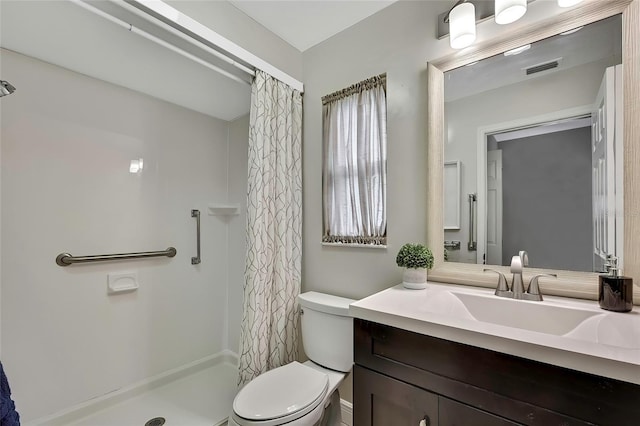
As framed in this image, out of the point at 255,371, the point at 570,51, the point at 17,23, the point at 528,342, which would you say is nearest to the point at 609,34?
the point at 570,51

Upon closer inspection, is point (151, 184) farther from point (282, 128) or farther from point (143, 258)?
point (282, 128)

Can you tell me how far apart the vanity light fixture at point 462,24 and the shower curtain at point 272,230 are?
976 millimetres

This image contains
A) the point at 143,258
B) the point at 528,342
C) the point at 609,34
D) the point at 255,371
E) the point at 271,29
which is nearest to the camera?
the point at 528,342

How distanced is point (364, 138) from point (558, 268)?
108cm

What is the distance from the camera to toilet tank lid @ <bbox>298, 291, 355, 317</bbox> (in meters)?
1.46

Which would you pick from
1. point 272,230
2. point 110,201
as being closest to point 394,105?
point 272,230

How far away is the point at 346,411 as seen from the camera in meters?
1.60

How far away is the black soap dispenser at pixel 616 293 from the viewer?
896 millimetres

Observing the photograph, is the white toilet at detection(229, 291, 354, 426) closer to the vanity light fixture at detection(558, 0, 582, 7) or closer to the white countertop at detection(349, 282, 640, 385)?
the white countertop at detection(349, 282, 640, 385)

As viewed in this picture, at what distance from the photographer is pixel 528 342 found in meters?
0.70

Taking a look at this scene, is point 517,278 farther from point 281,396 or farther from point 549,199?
point 281,396

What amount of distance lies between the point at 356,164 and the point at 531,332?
1.16m

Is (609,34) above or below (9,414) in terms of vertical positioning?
above

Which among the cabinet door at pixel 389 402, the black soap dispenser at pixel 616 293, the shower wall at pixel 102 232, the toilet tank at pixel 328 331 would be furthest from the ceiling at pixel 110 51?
the black soap dispenser at pixel 616 293
